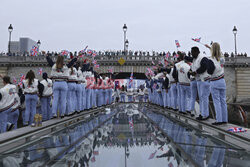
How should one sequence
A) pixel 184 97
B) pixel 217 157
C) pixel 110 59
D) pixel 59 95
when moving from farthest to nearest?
1. pixel 110 59
2. pixel 184 97
3. pixel 59 95
4. pixel 217 157

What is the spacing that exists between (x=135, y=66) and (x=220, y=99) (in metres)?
32.0

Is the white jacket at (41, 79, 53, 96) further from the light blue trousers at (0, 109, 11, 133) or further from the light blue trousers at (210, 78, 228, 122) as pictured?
the light blue trousers at (210, 78, 228, 122)

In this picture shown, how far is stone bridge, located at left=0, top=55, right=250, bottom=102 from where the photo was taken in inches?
1483

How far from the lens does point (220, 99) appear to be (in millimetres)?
6305

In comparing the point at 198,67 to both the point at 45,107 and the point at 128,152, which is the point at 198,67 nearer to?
the point at 128,152

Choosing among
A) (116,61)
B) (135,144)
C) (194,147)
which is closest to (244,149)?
(194,147)

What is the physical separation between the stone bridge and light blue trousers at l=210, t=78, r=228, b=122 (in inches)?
1230

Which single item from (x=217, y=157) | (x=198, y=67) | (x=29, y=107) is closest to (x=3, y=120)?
(x=29, y=107)

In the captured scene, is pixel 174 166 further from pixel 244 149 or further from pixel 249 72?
pixel 249 72

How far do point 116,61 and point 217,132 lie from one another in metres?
32.8

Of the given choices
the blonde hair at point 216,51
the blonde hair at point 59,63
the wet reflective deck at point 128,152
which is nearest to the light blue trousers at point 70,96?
the blonde hair at point 59,63

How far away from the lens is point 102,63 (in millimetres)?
37562

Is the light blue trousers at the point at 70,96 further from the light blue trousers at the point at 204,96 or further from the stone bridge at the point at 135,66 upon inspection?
the stone bridge at the point at 135,66

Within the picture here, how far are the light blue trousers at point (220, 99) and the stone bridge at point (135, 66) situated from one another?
31.2 meters
